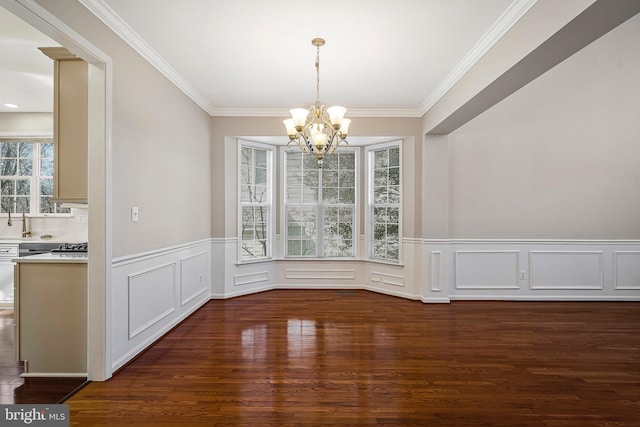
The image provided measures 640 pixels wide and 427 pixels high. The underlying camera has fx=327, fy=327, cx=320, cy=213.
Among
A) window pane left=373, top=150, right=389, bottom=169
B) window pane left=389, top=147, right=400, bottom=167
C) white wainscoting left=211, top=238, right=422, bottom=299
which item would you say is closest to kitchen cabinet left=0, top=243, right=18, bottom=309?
white wainscoting left=211, top=238, right=422, bottom=299

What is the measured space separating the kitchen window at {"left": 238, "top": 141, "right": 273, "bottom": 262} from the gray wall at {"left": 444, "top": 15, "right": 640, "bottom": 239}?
2826 mm

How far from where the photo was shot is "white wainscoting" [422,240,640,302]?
4.88 m

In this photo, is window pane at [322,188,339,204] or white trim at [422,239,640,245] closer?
white trim at [422,239,640,245]

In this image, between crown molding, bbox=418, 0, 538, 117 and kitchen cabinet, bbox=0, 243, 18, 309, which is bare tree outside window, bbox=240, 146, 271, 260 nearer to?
crown molding, bbox=418, 0, 538, 117

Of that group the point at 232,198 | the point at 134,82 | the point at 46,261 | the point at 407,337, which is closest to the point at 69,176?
the point at 46,261

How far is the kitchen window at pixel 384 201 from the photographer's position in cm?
524

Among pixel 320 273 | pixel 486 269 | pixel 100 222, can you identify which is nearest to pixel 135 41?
pixel 100 222

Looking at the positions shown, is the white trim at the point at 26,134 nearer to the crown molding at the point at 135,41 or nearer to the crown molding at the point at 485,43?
the crown molding at the point at 135,41

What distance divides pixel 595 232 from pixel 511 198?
1.35 m

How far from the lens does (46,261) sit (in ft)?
8.40

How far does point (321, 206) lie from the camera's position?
18.5 ft

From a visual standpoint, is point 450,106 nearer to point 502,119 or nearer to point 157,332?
point 502,119

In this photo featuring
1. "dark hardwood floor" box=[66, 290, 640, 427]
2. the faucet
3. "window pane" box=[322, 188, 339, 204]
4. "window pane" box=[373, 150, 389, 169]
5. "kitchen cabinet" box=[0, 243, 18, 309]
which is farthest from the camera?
"window pane" box=[322, 188, 339, 204]

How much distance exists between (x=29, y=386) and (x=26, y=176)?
13.3 feet
